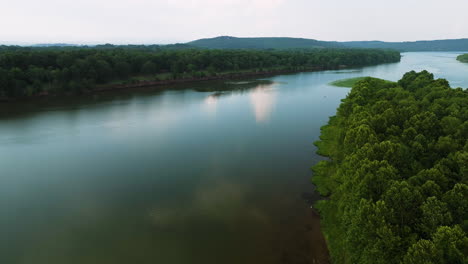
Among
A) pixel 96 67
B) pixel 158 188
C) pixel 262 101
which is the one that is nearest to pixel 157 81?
pixel 96 67

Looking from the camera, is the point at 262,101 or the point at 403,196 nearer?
the point at 403,196

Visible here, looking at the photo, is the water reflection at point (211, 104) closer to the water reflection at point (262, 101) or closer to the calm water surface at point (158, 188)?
the calm water surface at point (158, 188)

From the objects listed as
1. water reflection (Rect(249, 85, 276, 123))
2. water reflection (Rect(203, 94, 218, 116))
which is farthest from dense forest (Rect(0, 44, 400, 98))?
water reflection (Rect(249, 85, 276, 123))

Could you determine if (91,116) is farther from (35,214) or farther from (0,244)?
(0,244)

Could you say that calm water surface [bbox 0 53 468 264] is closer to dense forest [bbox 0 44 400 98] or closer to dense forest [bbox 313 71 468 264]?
dense forest [bbox 313 71 468 264]

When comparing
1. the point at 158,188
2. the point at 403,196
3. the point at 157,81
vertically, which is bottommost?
the point at 158,188

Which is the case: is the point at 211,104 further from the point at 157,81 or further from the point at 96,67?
the point at 96,67

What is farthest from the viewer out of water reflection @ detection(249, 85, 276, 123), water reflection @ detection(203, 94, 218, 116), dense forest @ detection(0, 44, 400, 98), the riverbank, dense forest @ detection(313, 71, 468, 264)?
the riverbank
